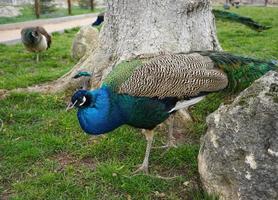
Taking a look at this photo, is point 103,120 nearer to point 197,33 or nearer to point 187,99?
A: point 187,99

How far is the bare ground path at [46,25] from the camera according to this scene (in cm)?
1100

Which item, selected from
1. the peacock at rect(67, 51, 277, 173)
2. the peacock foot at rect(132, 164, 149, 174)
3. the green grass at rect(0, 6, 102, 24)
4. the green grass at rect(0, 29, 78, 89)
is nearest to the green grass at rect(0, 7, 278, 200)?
the peacock foot at rect(132, 164, 149, 174)

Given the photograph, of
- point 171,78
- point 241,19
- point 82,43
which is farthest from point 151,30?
point 82,43

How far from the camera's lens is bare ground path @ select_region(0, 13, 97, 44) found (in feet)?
36.1

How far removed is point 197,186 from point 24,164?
1.38 metres

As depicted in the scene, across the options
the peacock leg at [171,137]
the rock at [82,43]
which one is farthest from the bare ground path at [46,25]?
the peacock leg at [171,137]

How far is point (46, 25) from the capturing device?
13.8m

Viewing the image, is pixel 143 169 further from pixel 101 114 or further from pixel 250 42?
pixel 250 42

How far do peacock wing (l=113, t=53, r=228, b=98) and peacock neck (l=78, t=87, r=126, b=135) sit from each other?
0.11m

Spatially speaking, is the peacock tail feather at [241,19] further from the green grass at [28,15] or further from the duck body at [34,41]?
the green grass at [28,15]

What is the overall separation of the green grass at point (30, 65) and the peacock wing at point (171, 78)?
2678 mm

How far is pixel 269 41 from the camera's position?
8898mm

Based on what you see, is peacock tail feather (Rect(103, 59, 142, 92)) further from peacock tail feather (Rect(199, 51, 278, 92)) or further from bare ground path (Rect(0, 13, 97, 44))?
bare ground path (Rect(0, 13, 97, 44))

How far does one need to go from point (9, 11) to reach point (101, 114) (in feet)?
38.9
